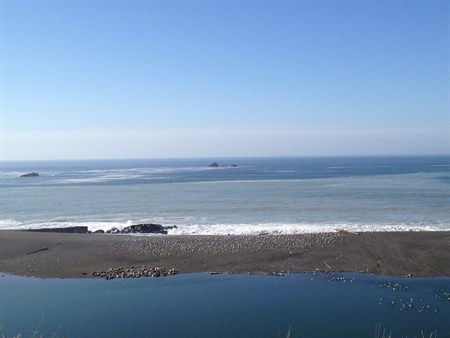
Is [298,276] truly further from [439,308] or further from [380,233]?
[380,233]

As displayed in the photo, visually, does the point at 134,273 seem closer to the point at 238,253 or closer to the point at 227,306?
the point at 238,253

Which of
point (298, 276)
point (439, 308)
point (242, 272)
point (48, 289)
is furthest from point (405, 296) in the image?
point (48, 289)

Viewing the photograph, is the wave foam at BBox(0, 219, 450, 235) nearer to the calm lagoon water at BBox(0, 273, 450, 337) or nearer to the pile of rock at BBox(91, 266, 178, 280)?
the pile of rock at BBox(91, 266, 178, 280)

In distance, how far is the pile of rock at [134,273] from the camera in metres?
15.5

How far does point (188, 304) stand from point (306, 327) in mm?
3884

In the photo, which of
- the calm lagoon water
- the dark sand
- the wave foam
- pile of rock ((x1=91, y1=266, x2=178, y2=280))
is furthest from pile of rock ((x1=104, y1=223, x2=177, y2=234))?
the calm lagoon water

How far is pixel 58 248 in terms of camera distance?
19.0m

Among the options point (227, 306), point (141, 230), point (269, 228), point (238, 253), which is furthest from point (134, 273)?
point (269, 228)

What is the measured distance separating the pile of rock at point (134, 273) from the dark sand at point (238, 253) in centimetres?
42

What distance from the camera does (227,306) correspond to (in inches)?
496

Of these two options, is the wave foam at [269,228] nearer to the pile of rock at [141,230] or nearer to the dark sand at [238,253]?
the pile of rock at [141,230]

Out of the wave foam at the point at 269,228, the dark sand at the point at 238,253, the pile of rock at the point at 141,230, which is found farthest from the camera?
the pile of rock at the point at 141,230

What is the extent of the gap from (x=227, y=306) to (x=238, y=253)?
509 cm

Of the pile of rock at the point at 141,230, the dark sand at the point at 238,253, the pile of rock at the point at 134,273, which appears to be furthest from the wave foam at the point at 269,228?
the pile of rock at the point at 134,273
